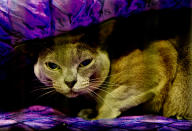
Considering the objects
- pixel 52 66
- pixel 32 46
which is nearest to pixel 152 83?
pixel 52 66

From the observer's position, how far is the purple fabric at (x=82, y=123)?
81cm

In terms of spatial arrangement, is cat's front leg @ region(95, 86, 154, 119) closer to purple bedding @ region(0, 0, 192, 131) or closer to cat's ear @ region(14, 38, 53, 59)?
purple bedding @ region(0, 0, 192, 131)

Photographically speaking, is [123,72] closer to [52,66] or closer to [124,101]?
[124,101]

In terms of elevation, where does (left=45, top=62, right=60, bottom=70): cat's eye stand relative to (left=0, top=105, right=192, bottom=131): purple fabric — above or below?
above

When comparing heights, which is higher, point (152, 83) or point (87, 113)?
point (152, 83)

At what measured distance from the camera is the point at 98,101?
0.93m

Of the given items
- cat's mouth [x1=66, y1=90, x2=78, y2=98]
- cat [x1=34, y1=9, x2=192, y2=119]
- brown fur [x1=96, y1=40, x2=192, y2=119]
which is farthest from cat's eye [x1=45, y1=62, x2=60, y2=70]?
brown fur [x1=96, y1=40, x2=192, y2=119]

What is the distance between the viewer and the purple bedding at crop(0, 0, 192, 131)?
821mm

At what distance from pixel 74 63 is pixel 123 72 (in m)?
0.21

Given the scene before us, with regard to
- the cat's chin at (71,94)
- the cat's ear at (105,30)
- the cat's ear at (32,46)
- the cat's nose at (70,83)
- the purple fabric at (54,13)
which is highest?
the purple fabric at (54,13)

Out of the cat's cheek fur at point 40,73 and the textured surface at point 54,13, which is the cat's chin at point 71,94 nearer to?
the cat's cheek fur at point 40,73

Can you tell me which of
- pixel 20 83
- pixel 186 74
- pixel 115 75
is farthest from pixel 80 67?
pixel 186 74

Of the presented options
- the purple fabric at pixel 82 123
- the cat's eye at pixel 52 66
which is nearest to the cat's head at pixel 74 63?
the cat's eye at pixel 52 66

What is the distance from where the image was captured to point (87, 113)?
3.01 ft
